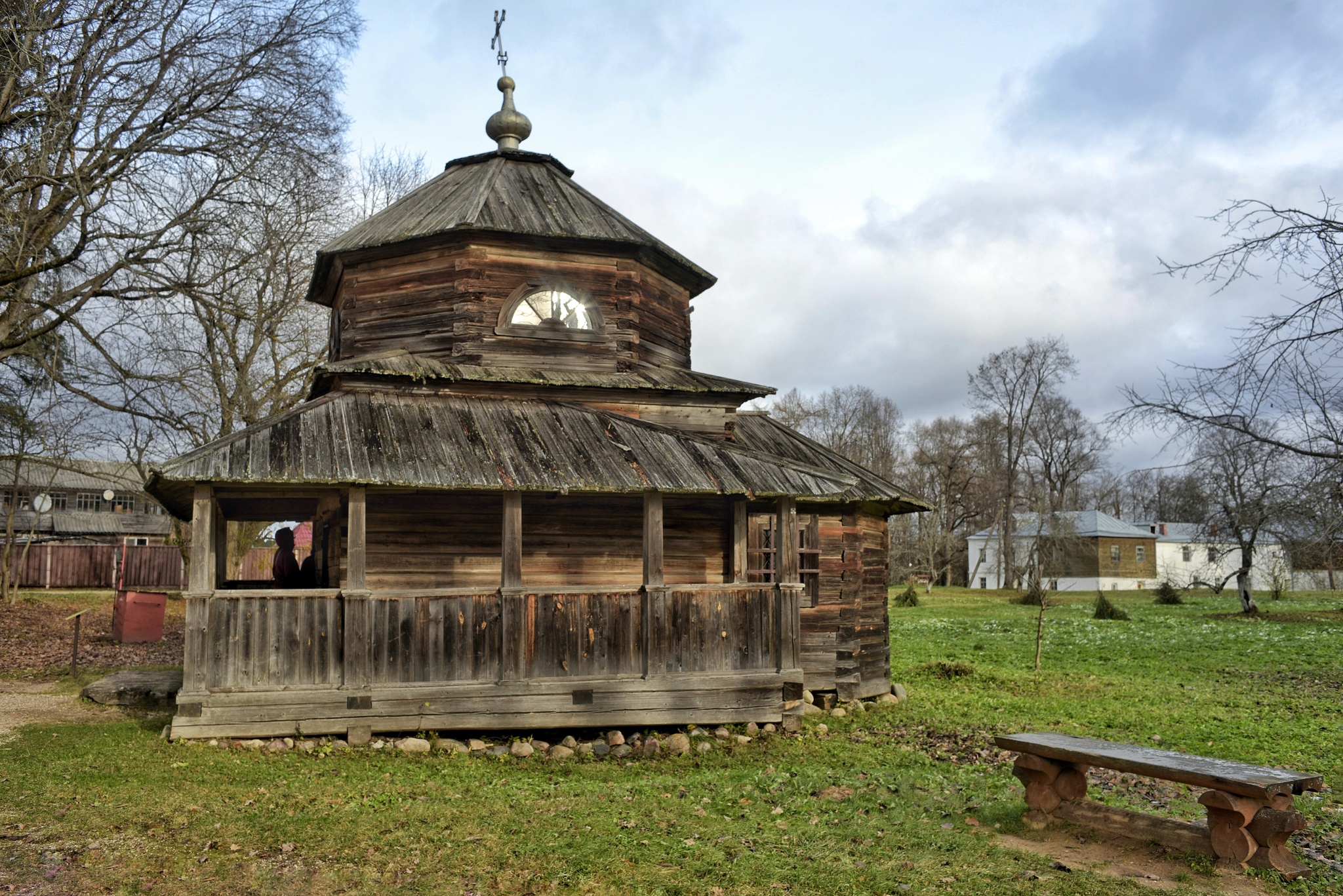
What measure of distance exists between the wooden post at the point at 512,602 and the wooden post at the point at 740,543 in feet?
9.33

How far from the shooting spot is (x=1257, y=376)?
851cm

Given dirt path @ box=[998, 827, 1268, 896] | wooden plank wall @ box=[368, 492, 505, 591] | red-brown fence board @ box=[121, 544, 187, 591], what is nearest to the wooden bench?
dirt path @ box=[998, 827, 1268, 896]

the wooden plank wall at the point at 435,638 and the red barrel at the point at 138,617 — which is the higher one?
the wooden plank wall at the point at 435,638

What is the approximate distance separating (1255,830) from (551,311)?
1064 centimetres

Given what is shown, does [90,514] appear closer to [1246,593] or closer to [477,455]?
[477,455]

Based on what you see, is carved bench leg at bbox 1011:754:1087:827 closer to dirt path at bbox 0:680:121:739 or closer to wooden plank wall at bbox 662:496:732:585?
wooden plank wall at bbox 662:496:732:585

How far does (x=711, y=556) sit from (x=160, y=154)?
12204 mm

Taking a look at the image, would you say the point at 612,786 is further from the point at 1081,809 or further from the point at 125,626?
the point at 125,626

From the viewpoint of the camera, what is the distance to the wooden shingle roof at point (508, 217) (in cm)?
1421

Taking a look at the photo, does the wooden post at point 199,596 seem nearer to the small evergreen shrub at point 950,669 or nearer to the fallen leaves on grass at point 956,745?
the fallen leaves on grass at point 956,745

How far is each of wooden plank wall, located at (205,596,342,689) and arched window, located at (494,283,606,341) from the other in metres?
4.83

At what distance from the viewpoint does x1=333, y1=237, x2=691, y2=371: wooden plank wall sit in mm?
14094

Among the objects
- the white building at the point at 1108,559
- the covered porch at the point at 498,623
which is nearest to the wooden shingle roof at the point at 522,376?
the covered porch at the point at 498,623

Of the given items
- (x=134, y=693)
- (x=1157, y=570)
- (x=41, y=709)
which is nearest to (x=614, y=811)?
(x=134, y=693)
